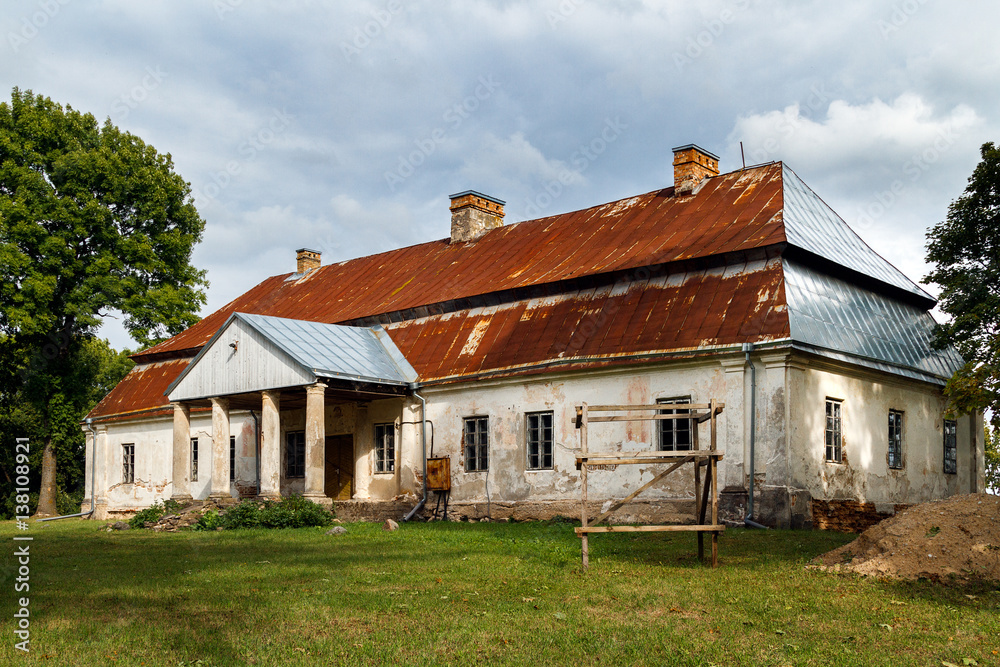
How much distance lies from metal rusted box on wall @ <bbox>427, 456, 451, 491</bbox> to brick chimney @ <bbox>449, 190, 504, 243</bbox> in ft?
26.9

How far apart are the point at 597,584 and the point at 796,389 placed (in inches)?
334

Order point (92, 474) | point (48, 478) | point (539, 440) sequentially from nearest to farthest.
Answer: point (539, 440) < point (92, 474) < point (48, 478)

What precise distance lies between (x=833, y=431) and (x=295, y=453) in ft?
Result: 44.5

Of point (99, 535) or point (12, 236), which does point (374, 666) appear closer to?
point (99, 535)

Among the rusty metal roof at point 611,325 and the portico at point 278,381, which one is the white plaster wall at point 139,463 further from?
the rusty metal roof at point 611,325

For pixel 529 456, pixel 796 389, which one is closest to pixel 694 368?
pixel 796 389

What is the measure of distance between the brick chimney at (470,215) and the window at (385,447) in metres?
6.80

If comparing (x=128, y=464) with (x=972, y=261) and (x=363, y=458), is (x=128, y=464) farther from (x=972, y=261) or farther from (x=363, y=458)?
(x=972, y=261)

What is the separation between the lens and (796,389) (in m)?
17.4

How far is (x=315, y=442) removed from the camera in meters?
20.6

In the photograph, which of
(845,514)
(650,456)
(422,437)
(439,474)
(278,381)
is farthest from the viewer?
(422,437)

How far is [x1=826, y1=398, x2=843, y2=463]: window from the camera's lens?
1838 cm

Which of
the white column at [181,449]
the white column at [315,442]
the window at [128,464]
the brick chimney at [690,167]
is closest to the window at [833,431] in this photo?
the brick chimney at [690,167]

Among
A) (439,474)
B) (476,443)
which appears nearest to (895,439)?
(476,443)
